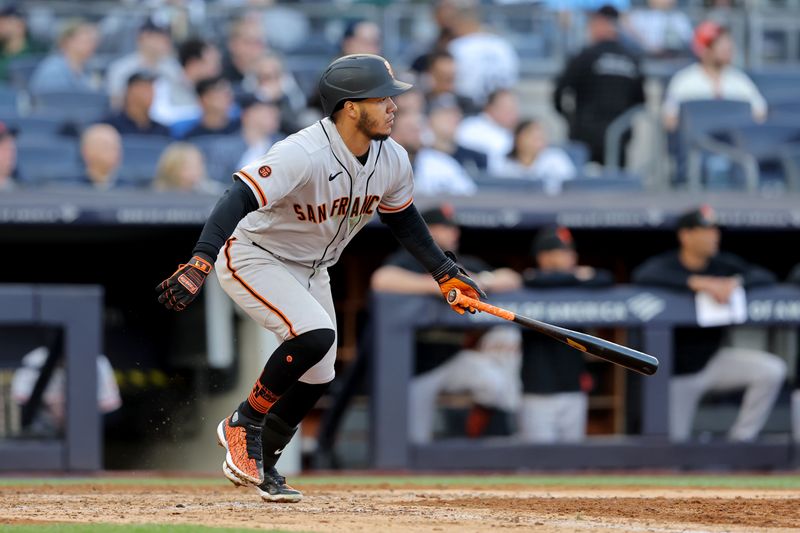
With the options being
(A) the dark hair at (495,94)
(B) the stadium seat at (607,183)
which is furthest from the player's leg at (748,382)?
(A) the dark hair at (495,94)

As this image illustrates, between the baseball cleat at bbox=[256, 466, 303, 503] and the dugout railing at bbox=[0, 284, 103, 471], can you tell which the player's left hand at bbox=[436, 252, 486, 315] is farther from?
the dugout railing at bbox=[0, 284, 103, 471]

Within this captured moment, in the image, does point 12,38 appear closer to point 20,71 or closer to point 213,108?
point 20,71

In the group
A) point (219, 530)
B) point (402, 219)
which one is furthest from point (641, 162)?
point (219, 530)

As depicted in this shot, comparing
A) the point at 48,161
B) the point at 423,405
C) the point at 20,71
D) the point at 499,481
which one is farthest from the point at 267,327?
the point at 20,71

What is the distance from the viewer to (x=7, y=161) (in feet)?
27.9

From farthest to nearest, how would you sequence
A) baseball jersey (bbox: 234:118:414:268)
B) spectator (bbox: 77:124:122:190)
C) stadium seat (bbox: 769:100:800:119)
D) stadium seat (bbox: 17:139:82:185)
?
stadium seat (bbox: 769:100:800:119)
stadium seat (bbox: 17:139:82:185)
spectator (bbox: 77:124:122:190)
baseball jersey (bbox: 234:118:414:268)

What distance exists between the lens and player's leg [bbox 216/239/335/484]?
4.96 meters

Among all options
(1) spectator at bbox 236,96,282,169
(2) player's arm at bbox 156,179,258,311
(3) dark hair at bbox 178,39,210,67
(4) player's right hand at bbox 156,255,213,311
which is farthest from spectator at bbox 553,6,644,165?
(4) player's right hand at bbox 156,255,213,311

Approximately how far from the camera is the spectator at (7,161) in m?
8.39

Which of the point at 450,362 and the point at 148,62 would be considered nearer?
the point at 450,362

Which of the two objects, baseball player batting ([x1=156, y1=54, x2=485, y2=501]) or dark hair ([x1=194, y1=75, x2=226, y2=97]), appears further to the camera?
dark hair ([x1=194, y1=75, x2=226, y2=97])

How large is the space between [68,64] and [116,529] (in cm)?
633

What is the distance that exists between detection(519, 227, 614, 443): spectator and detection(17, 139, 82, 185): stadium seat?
3.07 m

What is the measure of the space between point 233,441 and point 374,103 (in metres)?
1.34
